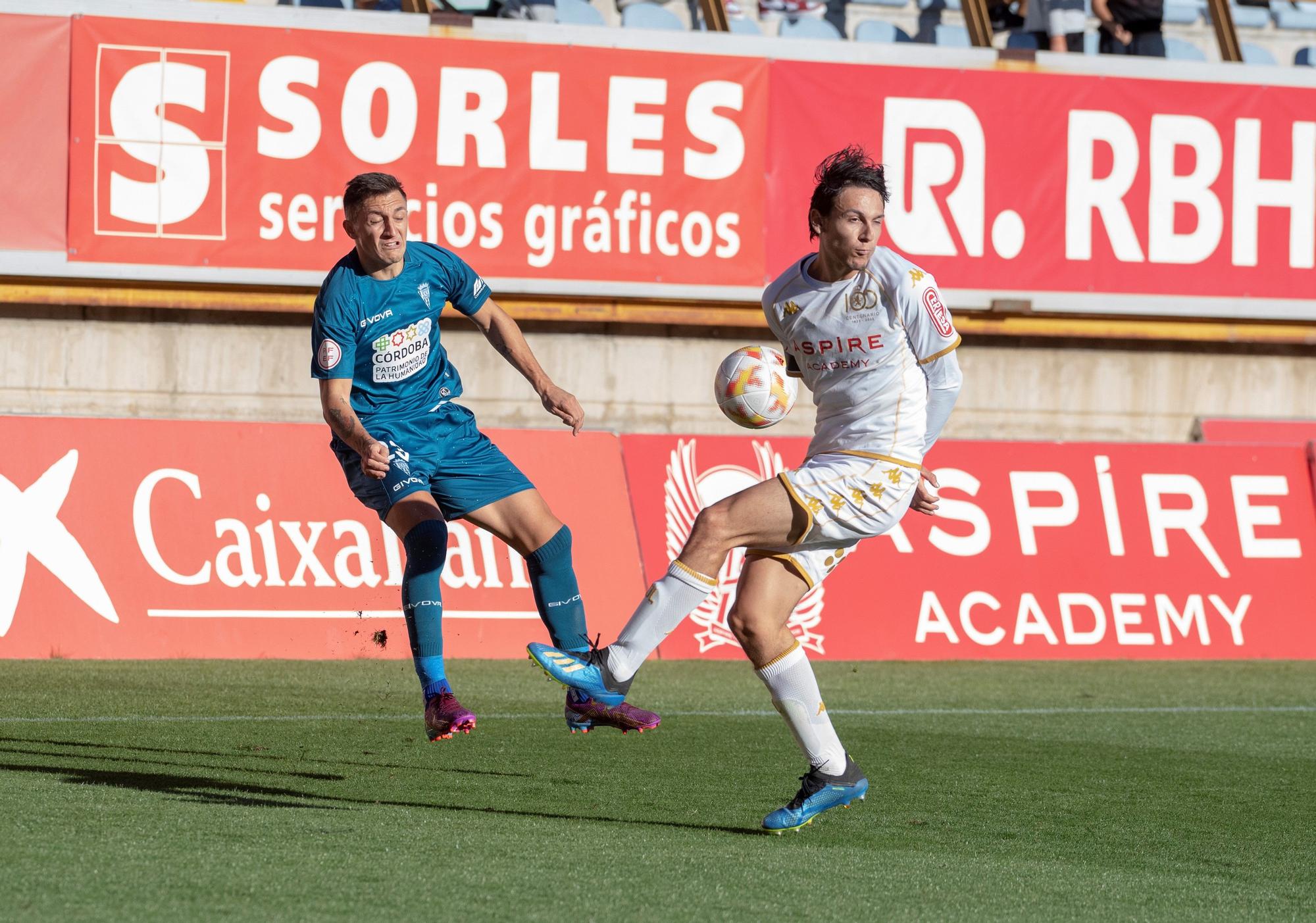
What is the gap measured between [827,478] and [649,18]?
10197 millimetres

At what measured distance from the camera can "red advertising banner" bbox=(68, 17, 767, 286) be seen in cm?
1223

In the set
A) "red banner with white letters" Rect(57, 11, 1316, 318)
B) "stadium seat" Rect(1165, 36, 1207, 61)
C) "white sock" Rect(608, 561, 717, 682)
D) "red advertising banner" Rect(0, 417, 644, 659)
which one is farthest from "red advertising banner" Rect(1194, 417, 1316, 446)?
"white sock" Rect(608, 561, 717, 682)

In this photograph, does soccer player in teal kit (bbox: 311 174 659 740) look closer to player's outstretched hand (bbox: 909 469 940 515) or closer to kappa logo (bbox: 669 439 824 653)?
player's outstretched hand (bbox: 909 469 940 515)

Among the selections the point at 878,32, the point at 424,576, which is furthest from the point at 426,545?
the point at 878,32

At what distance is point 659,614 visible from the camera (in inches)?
202

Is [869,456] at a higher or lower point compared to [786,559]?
higher

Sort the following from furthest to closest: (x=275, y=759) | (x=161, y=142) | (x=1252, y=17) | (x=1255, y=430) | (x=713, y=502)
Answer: (x=1252, y=17)
(x=1255, y=430)
(x=161, y=142)
(x=713, y=502)
(x=275, y=759)

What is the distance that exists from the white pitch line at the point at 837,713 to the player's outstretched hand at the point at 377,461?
2.47 metres

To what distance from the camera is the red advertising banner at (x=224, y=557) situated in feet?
32.9

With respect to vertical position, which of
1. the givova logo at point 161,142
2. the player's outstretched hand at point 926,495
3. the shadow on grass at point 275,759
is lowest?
the shadow on grass at point 275,759

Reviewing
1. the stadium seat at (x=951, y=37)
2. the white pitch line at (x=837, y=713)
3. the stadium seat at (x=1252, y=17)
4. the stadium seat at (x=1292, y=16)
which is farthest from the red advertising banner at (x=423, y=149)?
the stadium seat at (x=1292, y=16)

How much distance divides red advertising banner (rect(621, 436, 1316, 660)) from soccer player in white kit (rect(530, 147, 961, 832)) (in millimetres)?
5661

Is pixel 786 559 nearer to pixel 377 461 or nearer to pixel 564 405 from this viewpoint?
pixel 564 405

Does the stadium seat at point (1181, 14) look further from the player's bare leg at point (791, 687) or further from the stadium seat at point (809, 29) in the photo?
the player's bare leg at point (791, 687)
